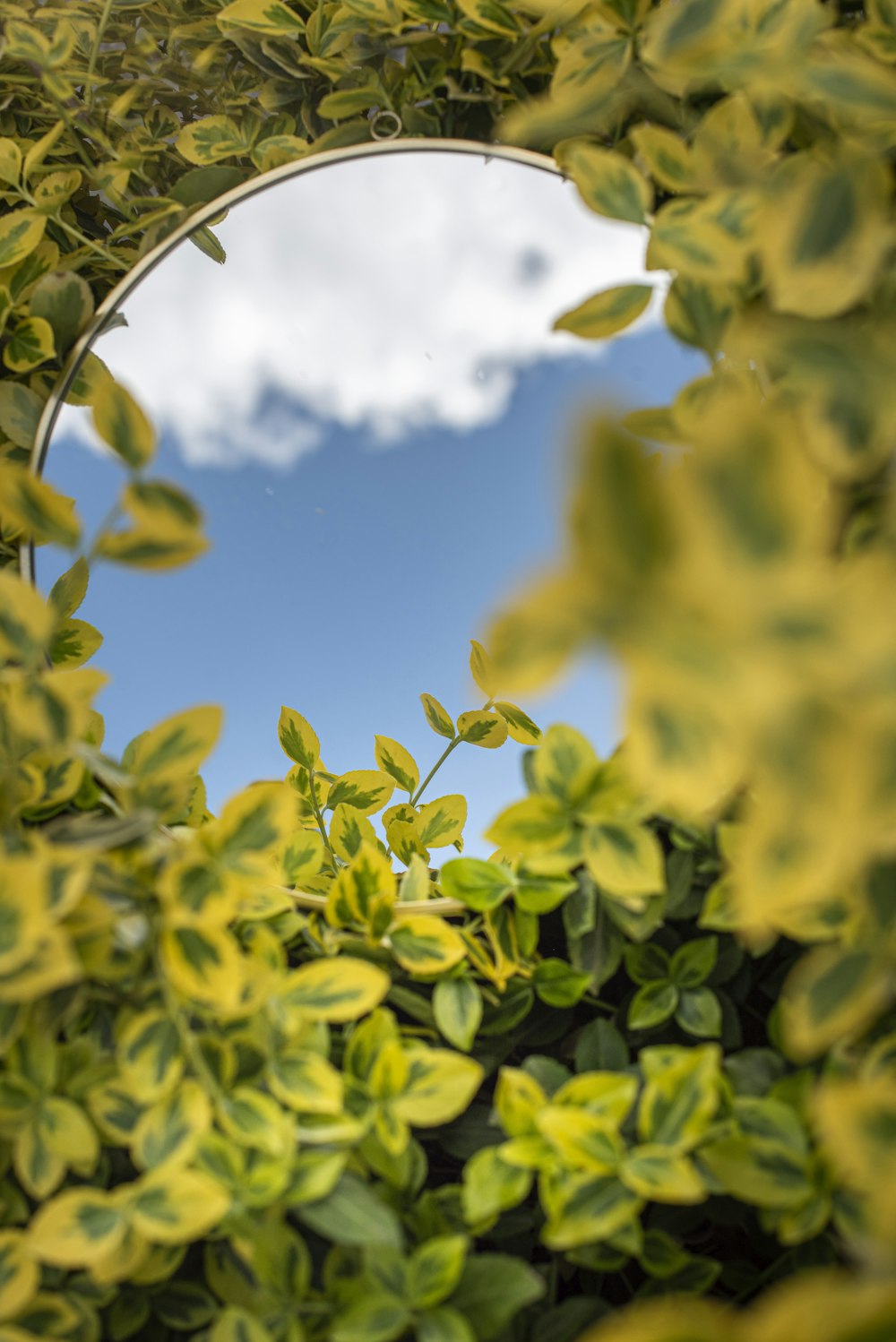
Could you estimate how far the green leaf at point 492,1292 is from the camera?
0.31m

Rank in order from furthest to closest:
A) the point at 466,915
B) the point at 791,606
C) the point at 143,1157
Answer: the point at 466,915 < the point at 143,1157 < the point at 791,606

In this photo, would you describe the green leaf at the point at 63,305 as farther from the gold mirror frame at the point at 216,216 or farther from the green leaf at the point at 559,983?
the green leaf at the point at 559,983

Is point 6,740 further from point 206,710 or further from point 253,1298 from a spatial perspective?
point 253,1298

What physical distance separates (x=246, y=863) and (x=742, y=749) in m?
0.18

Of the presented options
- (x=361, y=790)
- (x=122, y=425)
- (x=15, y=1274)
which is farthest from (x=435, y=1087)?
(x=361, y=790)

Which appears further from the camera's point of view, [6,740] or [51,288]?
[51,288]

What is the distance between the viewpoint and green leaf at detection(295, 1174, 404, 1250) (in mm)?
299

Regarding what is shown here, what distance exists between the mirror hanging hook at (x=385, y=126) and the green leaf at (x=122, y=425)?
33cm

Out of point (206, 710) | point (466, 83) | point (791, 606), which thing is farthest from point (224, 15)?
point (791, 606)

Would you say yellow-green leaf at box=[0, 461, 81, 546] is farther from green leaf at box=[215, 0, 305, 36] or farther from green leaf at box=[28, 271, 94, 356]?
green leaf at box=[215, 0, 305, 36]

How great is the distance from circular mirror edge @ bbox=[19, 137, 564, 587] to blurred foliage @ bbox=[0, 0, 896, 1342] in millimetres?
10

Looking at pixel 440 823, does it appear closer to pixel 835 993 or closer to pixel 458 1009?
pixel 458 1009

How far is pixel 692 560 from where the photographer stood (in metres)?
0.17

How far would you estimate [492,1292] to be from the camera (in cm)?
31
